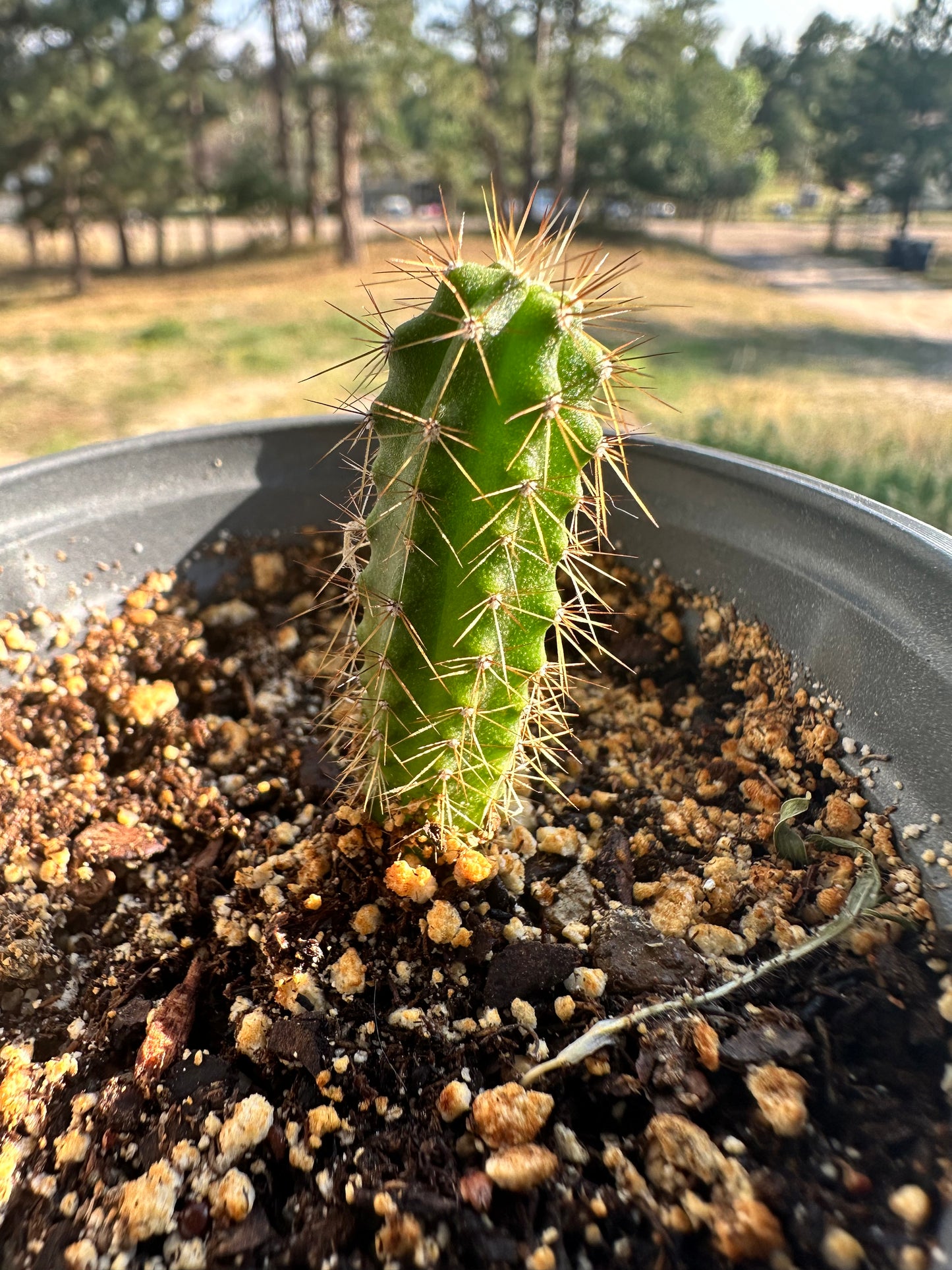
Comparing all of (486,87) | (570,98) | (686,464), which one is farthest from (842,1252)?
(570,98)

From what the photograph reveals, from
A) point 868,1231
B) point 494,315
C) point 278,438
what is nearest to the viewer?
point 868,1231

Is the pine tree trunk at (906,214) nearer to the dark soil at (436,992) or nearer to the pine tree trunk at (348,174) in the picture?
the pine tree trunk at (348,174)

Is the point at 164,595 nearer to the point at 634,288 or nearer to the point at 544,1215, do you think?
the point at 544,1215

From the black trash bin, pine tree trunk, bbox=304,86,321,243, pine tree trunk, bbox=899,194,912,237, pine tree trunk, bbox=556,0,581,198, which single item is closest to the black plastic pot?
pine tree trunk, bbox=899,194,912,237

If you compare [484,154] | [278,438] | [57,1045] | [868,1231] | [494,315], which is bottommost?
[57,1045]

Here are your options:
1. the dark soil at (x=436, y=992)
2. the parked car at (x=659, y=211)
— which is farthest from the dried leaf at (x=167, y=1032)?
the parked car at (x=659, y=211)

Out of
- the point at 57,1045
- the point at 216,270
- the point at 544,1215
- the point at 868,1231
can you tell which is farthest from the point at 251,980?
the point at 216,270
